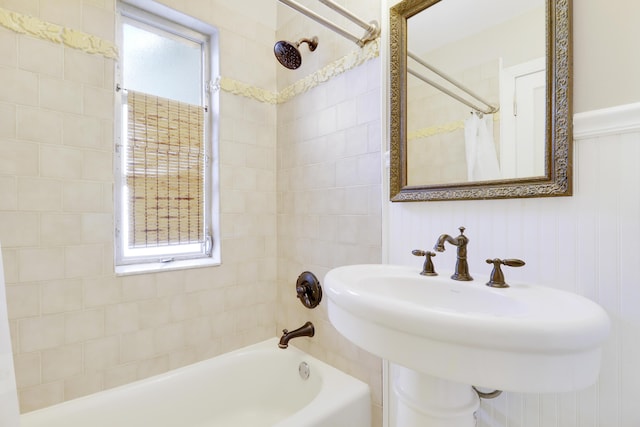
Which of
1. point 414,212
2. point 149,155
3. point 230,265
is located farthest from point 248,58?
point 414,212

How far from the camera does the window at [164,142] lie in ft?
5.02

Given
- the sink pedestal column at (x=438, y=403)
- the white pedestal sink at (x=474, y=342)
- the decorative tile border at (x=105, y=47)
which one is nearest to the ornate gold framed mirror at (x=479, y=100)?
the decorative tile border at (x=105, y=47)

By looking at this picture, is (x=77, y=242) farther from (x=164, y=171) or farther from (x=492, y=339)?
(x=492, y=339)

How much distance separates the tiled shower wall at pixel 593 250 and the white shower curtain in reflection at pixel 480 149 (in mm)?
102

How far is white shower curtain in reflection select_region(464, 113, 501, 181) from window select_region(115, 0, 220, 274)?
130 cm

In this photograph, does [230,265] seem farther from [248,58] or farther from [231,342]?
[248,58]

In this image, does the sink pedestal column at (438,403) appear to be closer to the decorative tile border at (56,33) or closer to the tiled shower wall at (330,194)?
the tiled shower wall at (330,194)

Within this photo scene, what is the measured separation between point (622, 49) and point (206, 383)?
6.65ft

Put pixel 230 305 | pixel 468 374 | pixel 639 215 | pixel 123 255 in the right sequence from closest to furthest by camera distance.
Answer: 1. pixel 468 374
2. pixel 639 215
3. pixel 123 255
4. pixel 230 305

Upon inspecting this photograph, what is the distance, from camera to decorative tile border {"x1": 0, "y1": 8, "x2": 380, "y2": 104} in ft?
3.98

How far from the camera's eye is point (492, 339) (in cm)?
54

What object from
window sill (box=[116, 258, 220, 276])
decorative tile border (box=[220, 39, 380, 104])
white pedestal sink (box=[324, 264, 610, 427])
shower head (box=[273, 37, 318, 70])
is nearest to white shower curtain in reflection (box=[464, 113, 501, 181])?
white pedestal sink (box=[324, 264, 610, 427])

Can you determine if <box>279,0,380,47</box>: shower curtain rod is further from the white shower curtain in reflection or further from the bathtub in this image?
the bathtub

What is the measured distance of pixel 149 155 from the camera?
5.16 ft
